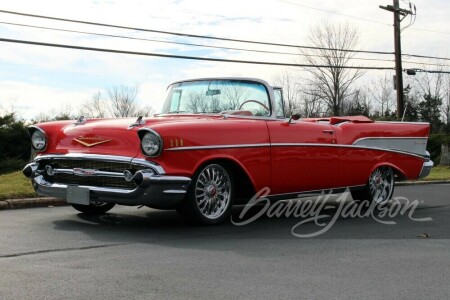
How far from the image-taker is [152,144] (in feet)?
19.9

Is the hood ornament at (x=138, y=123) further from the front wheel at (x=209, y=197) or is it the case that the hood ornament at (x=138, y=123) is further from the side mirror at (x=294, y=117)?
the side mirror at (x=294, y=117)

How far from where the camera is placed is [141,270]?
176 inches

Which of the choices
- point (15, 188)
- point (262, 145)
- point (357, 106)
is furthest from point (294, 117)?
point (357, 106)

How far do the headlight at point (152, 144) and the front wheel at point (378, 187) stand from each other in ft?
13.0

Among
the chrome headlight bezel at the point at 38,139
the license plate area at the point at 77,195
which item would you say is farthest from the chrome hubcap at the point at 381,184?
the chrome headlight bezel at the point at 38,139

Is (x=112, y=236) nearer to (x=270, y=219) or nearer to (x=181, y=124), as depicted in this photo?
(x=181, y=124)

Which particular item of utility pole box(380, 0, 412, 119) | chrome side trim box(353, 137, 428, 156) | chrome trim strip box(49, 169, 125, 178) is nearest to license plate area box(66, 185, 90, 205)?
chrome trim strip box(49, 169, 125, 178)

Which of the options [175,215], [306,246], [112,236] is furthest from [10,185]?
[306,246]

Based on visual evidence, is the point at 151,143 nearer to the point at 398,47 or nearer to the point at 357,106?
the point at 398,47

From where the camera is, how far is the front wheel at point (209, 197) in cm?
639

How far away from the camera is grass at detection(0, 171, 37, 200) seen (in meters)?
8.51

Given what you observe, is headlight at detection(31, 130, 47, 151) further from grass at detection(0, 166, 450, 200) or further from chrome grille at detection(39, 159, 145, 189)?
grass at detection(0, 166, 450, 200)
